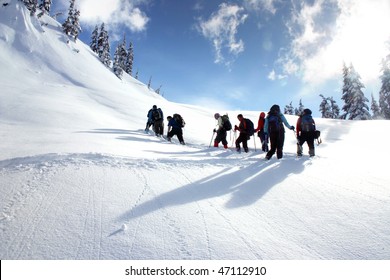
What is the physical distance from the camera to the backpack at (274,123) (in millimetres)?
8445

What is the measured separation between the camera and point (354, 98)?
44.7 metres

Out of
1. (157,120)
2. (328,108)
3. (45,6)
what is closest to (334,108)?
(328,108)

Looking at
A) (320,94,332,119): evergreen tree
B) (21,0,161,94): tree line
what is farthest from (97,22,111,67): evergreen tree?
(320,94,332,119): evergreen tree

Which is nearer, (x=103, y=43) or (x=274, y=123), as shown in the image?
(x=274, y=123)

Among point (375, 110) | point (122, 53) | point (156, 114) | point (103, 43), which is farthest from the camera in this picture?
point (122, 53)

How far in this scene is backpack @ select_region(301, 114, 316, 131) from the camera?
30.4 ft

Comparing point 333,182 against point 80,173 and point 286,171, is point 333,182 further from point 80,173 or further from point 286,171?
point 80,173

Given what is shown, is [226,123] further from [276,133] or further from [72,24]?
[72,24]

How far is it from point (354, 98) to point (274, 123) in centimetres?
4454

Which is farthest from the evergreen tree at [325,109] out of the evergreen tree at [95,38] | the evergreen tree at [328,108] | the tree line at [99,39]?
the evergreen tree at [95,38]

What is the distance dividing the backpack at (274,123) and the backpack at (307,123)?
1304 millimetres

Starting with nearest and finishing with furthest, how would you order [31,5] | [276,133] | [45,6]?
1. [276,133]
2. [31,5]
3. [45,6]

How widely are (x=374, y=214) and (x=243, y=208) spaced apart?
1.97m

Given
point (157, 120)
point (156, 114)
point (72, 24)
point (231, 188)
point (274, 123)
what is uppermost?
point (72, 24)
